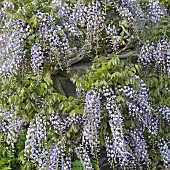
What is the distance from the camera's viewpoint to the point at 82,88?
2.99m

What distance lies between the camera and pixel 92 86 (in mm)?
2934

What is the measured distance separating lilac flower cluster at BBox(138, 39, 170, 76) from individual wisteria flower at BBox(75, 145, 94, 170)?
2.95 ft

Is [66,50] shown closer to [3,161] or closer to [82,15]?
[82,15]

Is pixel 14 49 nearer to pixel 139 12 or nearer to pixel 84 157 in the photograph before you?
pixel 84 157

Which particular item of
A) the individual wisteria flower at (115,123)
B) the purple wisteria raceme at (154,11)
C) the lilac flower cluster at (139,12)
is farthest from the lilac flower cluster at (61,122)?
the purple wisteria raceme at (154,11)

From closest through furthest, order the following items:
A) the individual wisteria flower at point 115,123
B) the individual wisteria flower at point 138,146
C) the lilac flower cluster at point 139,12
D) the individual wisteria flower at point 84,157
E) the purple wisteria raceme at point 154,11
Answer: the individual wisteria flower at point 115,123, the individual wisteria flower at point 84,157, the individual wisteria flower at point 138,146, the lilac flower cluster at point 139,12, the purple wisteria raceme at point 154,11

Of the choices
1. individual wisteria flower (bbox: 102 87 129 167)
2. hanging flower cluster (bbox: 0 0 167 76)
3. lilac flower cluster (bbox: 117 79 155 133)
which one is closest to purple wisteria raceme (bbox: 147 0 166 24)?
hanging flower cluster (bbox: 0 0 167 76)

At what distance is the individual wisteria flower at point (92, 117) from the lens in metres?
2.88

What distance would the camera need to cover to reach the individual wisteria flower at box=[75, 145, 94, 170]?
2.98 meters

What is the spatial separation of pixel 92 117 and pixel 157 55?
2.65 feet

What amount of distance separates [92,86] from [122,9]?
730 mm

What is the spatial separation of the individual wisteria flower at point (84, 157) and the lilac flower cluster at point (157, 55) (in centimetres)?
90

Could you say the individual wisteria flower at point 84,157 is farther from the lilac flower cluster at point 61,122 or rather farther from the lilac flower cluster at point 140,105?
the lilac flower cluster at point 140,105

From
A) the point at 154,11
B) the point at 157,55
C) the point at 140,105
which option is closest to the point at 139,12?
the point at 154,11
